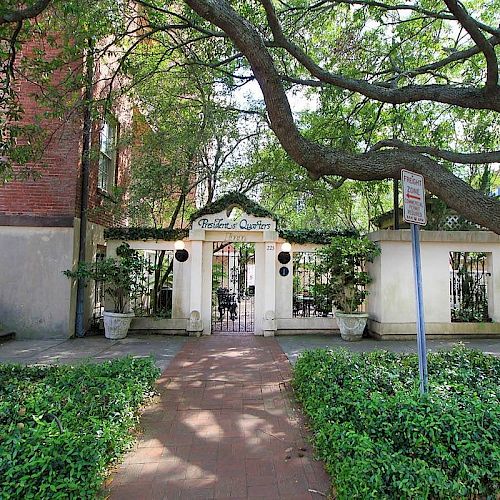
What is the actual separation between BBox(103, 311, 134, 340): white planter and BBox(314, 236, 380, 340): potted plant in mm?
4535

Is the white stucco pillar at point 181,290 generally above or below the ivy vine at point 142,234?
below

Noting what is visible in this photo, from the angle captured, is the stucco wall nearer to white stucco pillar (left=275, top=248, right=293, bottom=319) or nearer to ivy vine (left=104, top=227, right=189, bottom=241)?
ivy vine (left=104, top=227, right=189, bottom=241)

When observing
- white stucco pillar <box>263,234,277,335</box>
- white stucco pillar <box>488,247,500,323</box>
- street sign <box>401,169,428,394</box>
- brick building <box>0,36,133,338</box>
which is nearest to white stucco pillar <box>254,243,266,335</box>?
white stucco pillar <box>263,234,277,335</box>

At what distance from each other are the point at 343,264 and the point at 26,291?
7.11 metres

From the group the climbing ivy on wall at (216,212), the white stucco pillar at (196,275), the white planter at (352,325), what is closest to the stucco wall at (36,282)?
the climbing ivy on wall at (216,212)

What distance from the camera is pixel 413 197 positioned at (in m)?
3.62

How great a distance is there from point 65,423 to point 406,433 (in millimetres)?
2621

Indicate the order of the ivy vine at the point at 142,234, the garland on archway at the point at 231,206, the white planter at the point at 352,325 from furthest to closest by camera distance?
1. the ivy vine at the point at 142,234
2. the garland on archway at the point at 231,206
3. the white planter at the point at 352,325

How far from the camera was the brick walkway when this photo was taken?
2.80 meters

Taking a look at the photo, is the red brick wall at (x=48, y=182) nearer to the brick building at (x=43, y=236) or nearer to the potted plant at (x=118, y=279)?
the brick building at (x=43, y=236)

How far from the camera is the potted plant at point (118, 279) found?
8.28 meters

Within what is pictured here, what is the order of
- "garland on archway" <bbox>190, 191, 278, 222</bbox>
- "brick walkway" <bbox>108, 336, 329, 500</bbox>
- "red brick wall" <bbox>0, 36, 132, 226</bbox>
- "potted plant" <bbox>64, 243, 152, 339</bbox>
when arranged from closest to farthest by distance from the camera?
"brick walkway" <bbox>108, 336, 329, 500</bbox>, "potted plant" <bbox>64, 243, 152, 339</bbox>, "red brick wall" <bbox>0, 36, 132, 226</bbox>, "garland on archway" <bbox>190, 191, 278, 222</bbox>

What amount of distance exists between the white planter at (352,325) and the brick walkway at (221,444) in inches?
126

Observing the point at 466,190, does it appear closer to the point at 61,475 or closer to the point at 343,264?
the point at 61,475
